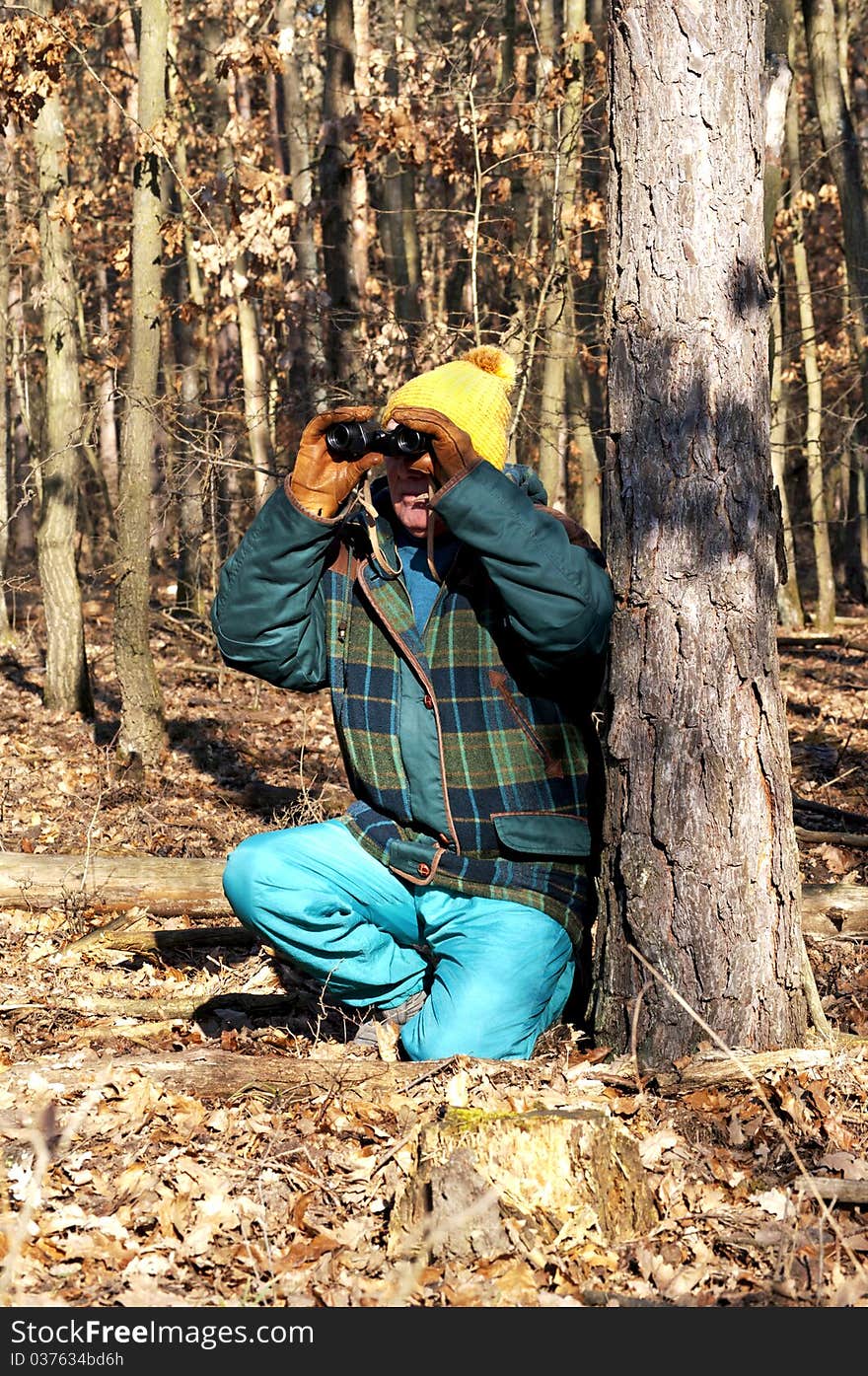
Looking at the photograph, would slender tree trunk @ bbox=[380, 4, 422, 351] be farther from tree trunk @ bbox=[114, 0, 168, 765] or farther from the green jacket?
the green jacket

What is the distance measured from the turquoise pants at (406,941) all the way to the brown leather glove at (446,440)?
51.0 inches

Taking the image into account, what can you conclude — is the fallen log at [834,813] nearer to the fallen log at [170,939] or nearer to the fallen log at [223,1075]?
the fallen log at [170,939]

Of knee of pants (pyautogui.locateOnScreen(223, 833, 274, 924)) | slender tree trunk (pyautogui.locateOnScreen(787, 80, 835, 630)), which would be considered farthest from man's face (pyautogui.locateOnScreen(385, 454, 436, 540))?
slender tree trunk (pyautogui.locateOnScreen(787, 80, 835, 630))

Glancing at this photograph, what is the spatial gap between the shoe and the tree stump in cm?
112

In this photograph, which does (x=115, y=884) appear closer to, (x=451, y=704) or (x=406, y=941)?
(x=406, y=941)

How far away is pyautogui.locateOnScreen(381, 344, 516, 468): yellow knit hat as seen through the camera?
3.83 m

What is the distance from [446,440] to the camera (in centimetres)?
357

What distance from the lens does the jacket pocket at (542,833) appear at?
3891mm

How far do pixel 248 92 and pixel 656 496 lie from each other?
1896cm

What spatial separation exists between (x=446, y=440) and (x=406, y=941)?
1666 mm

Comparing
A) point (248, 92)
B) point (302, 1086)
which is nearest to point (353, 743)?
point (302, 1086)

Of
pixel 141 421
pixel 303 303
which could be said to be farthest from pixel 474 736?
pixel 303 303

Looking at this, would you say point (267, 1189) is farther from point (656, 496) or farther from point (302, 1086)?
point (656, 496)

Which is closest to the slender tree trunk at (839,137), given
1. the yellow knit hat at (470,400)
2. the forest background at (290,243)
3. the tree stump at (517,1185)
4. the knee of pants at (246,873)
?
the forest background at (290,243)
